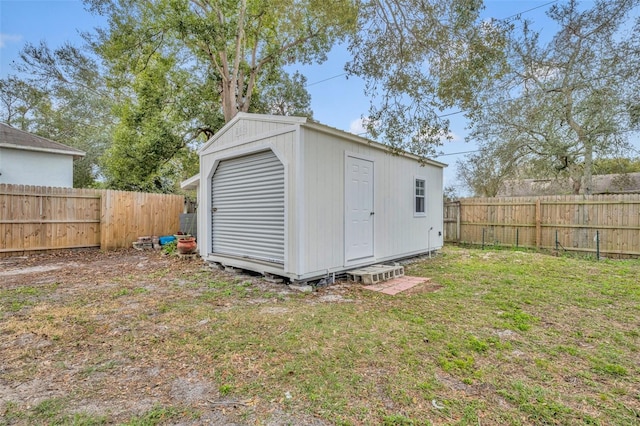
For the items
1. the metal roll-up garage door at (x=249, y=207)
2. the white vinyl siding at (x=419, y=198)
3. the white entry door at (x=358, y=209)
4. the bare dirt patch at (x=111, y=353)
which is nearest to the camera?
the bare dirt patch at (x=111, y=353)

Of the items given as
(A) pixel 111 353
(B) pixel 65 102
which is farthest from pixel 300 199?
(B) pixel 65 102

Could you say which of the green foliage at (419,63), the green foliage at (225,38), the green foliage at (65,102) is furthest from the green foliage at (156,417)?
the green foliage at (65,102)

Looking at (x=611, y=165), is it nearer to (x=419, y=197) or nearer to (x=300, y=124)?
(x=419, y=197)

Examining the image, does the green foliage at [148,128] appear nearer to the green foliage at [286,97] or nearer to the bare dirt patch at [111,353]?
the green foliage at [286,97]

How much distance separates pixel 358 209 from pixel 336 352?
3373 millimetres

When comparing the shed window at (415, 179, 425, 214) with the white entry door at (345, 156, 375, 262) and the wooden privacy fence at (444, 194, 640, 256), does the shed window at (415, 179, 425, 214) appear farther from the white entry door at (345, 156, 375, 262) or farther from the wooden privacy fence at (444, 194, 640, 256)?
the wooden privacy fence at (444, 194, 640, 256)

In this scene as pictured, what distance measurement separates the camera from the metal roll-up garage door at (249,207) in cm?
529

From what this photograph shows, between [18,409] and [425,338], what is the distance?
10.3 feet

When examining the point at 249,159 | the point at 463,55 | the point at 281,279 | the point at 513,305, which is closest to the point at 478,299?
the point at 513,305

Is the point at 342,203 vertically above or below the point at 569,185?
below

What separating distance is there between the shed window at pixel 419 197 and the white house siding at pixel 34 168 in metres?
12.7

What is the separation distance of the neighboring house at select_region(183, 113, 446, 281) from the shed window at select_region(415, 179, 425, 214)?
369 millimetres

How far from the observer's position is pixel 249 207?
582 cm

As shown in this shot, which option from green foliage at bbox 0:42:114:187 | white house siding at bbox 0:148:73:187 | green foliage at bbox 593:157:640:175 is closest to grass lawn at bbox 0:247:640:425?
green foliage at bbox 593:157:640:175
